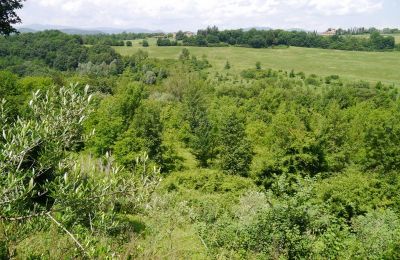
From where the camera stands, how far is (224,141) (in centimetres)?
4838

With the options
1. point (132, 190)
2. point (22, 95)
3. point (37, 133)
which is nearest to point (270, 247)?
point (132, 190)

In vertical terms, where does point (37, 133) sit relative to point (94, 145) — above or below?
above

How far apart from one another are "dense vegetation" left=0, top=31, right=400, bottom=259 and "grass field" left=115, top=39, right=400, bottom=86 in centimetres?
1642

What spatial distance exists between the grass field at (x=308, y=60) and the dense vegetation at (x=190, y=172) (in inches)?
647

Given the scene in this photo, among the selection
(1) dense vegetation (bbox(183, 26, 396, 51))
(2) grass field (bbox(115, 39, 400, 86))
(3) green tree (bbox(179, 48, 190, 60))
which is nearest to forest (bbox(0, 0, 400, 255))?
(2) grass field (bbox(115, 39, 400, 86))

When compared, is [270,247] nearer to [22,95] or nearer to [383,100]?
[22,95]

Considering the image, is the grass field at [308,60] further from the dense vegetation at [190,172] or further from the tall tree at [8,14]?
the tall tree at [8,14]

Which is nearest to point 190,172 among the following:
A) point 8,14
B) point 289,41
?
point 8,14

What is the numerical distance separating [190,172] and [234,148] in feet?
25.5

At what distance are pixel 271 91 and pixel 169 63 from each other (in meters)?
56.9

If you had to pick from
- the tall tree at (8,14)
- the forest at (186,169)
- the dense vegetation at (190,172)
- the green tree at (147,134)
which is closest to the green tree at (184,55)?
the forest at (186,169)

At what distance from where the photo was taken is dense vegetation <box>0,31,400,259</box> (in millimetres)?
5742

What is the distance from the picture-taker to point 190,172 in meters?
42.1

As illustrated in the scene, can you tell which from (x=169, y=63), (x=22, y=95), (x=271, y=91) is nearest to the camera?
(x=22, y=95)
